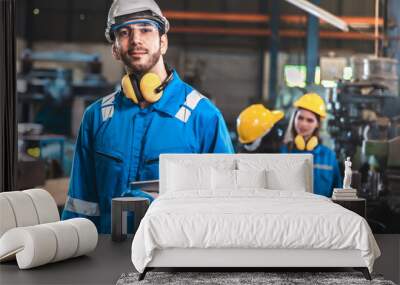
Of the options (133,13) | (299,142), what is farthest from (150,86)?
(299,142)

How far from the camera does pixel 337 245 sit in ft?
16.5

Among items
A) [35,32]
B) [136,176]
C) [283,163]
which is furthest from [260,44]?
[35,32]

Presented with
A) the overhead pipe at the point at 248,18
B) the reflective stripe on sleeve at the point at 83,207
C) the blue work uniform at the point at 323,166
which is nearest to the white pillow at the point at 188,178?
the reflective stripe on sleeve at the point at 83,207

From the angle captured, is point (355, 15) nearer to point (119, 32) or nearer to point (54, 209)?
point (119, 32)

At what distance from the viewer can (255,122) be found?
7312 mm

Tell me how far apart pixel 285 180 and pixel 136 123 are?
1.62m

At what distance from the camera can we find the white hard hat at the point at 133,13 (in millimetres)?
7258

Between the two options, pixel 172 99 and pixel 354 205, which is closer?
pixel 354 205

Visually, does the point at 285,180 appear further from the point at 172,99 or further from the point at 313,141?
the point at 172,99

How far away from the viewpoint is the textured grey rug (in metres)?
4.96

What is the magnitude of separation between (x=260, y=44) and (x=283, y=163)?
128 centimetres

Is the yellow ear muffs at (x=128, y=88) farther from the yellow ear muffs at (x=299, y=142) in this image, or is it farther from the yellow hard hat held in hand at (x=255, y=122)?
the yellow ear muffs at (x=299, y=142)

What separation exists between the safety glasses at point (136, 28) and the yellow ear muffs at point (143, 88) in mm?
411

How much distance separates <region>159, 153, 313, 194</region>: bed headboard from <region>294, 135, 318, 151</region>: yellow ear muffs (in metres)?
0.29
